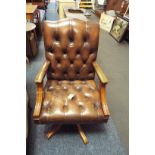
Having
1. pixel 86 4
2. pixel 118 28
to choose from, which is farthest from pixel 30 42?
pixel 86 4

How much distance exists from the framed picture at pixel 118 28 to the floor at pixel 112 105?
28cm

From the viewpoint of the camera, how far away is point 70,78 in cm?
186

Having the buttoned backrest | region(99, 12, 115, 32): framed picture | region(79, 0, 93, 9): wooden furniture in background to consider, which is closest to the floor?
the buttoned backrest

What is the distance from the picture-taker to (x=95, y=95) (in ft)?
5.48

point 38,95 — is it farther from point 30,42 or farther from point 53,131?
point 30,42

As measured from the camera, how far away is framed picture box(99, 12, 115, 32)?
4256 millimetres

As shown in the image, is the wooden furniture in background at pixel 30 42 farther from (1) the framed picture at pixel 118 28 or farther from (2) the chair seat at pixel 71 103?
(1) the framed picture at pixel 118 28

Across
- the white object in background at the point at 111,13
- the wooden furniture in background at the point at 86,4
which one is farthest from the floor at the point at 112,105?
the wooden furniture in background at the point at 86,4

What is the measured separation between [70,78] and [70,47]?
0.31 meters

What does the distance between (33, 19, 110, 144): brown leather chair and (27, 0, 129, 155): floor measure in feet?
0.38

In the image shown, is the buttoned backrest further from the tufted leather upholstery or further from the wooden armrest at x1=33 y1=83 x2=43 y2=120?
the wooden armrest at x1=33 y1=83 x2=43 y2=120
